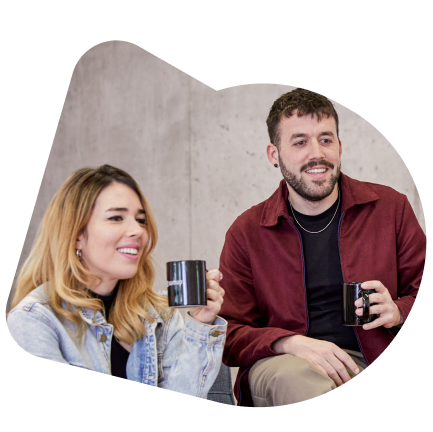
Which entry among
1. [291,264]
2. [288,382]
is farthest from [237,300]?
[288,382]

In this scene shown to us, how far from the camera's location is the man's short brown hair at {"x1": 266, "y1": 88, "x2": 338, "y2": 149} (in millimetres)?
2105

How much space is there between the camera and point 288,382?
2.01 m

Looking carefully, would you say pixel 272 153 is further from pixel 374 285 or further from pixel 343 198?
pixel 374 285

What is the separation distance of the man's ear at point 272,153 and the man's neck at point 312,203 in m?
0.10

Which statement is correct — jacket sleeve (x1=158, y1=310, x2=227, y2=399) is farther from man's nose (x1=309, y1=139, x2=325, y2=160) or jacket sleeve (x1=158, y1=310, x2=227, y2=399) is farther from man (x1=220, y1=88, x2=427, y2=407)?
man's nose (x1=309, y1=139, x2=325, y2=160)

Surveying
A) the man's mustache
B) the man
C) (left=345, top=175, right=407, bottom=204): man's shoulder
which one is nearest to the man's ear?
the man

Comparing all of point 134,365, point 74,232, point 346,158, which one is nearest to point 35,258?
point 74,232

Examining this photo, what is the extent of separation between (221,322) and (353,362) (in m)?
0.45

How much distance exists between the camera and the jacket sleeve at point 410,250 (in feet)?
6.89

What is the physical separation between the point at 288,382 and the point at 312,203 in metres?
0.60

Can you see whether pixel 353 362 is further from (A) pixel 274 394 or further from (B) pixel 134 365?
(B) pixel 134 365

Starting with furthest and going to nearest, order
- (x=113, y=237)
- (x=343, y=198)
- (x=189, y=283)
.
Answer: (x=343, y=198)
(x=113, y=237)
(x=189, y=283)

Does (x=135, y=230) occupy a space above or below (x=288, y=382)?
above

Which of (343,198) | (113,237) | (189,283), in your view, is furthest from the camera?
(343,198)
